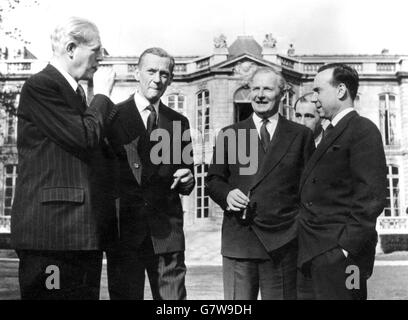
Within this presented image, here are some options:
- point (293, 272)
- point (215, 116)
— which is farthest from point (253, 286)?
point (215, 116)

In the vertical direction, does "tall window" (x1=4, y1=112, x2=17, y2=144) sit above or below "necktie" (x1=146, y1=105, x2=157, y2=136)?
above

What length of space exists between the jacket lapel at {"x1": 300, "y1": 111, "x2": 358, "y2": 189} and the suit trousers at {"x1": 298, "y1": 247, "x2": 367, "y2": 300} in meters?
0.37

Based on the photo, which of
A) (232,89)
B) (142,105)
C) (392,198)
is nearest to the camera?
(142,105)

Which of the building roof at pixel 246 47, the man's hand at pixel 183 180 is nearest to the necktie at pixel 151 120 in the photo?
the man's hand at pixel 183 180

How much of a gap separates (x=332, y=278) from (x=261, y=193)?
492 millimetres

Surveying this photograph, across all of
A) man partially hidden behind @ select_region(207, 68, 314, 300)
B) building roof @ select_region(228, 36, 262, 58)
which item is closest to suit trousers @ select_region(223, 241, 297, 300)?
man partially hidden behind @ select_region(207, 68, 314, 300)

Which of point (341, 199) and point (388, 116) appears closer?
point (341, 199)

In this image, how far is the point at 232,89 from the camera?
5.73m

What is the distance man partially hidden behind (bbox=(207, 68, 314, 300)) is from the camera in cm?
243

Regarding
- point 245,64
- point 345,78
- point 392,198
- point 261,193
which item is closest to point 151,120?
point 261,193

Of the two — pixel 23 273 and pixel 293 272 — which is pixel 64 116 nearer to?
pixel 23 273

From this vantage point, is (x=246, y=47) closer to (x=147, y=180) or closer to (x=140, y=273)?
(x=147, y=180)

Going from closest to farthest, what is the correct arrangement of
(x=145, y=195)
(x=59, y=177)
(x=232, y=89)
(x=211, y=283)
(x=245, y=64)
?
(x=59, y=177), (x=145, y=195), (x=211, y=283), (x=232, y=89), (x=245, y=64)

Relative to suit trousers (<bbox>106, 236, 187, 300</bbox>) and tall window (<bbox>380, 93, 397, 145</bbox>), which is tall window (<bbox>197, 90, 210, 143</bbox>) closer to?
tall window (<bbox>380, 93, 397, 145</bbox>)
